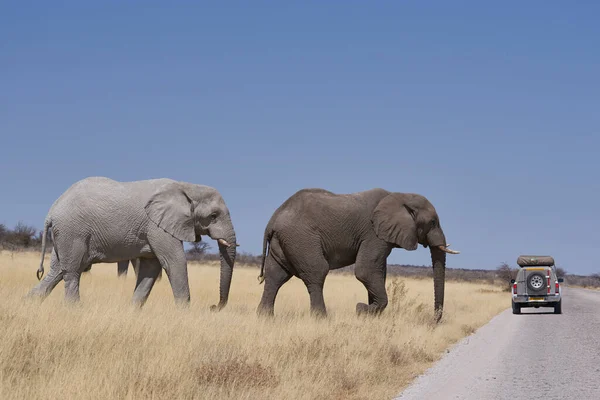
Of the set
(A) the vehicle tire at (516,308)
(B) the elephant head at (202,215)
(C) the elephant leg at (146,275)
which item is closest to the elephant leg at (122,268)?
(C) the elephant leg at (146,275)

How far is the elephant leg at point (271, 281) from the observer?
15992 millimetres

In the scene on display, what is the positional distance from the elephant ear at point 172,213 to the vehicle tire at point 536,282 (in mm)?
15109

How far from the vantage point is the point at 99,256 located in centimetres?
1503

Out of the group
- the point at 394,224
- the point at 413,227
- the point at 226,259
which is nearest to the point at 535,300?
the point at 413,227

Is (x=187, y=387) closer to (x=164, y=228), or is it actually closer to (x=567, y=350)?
(x=164, y=228)

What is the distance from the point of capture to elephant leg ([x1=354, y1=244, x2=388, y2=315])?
1574 centimetres

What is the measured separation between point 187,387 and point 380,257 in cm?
870

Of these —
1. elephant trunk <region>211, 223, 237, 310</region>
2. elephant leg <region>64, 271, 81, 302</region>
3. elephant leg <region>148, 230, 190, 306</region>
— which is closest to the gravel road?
elephant trunk <region>211, 223, 237, 310</region>

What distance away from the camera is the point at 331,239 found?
15.9m

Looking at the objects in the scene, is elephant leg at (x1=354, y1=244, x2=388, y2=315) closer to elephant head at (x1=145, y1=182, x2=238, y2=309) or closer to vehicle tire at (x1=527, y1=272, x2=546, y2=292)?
elephant head at (x1=145, y1=182, x2=238, y2=309)

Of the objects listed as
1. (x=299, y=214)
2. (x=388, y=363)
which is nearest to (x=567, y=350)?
(x=388, y=363)

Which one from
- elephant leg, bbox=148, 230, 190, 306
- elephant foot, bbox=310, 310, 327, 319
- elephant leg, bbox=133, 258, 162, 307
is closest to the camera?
elephant leg, bbox=148, 230, 190, 306

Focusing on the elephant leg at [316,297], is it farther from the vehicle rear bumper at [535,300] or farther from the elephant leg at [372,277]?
the vehicle rear bumper at [535,300]

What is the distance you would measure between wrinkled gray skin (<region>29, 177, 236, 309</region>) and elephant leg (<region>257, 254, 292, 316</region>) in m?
1.04
